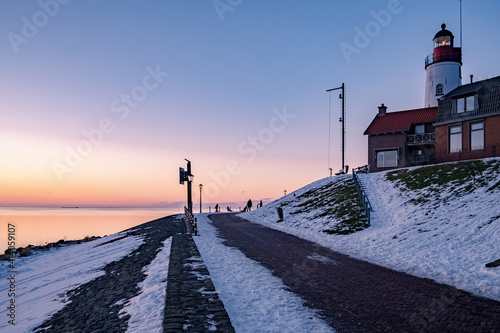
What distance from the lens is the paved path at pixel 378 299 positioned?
5672mm

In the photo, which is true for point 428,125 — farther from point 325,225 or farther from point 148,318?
point 148,318

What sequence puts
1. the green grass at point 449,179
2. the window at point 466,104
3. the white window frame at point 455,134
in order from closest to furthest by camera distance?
the green grass at point 449,179 < the window at point 466,104 < the white window frame at point 455,134

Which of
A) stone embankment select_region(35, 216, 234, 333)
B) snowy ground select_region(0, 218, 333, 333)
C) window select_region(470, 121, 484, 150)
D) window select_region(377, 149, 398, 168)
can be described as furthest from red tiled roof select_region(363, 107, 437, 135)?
stone embankment select_region(35, 216, 234, 333)

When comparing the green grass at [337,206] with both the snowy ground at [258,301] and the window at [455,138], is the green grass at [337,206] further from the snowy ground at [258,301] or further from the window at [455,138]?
the snowy ground at [258,301]

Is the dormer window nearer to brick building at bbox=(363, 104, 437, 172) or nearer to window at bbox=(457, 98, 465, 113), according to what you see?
brick building at bbox=(363, 104, 437, 172)

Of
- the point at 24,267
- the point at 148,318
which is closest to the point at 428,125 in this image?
the point at 148,318

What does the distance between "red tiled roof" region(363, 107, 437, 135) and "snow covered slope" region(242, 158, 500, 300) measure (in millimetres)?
8396

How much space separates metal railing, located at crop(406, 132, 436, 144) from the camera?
3284 cm

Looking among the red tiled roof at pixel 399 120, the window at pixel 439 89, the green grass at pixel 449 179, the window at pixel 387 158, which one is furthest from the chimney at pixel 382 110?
the green grass at pixel 449 179

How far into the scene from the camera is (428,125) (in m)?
33.9

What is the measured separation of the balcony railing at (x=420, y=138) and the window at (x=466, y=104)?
5956 millimetres

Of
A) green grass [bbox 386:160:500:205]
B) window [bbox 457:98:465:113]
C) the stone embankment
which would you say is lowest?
the stone embankment

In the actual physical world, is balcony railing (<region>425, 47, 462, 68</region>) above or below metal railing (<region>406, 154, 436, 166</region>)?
above

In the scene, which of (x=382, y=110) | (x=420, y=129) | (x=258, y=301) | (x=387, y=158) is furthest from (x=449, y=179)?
(x=258, y=301)
